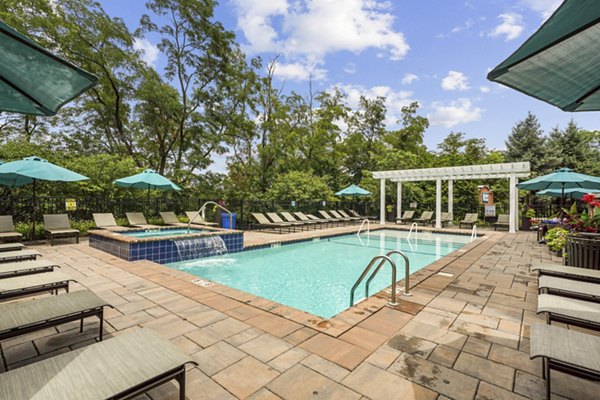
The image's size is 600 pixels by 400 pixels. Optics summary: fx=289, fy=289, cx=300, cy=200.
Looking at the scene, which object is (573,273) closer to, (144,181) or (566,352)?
(566,352)

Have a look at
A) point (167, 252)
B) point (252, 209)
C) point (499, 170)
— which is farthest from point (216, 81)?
point (499, 170)

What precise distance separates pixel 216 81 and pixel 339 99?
Result: 11771 mm

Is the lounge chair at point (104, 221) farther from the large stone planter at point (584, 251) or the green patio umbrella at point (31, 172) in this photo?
the large stone planter at point (584, 251)

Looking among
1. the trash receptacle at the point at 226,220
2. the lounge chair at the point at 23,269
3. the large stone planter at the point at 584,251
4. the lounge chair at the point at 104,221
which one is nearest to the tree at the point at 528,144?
the large stone planter at the point at 584,251

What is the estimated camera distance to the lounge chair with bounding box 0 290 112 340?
2.04 m

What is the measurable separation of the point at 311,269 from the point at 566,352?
17.6ft

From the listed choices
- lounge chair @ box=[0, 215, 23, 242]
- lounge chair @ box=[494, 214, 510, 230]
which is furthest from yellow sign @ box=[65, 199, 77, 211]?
lounge chair @ box=[494, 214, 510, 230]

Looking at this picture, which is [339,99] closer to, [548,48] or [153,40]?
[153,40]

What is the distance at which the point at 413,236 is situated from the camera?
12008 mm

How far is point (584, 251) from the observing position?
418 cm

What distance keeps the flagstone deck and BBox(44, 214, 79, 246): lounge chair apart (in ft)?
14.9

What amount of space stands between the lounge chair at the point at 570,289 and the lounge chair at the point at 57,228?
9643 mm

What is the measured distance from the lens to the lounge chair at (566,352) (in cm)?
160

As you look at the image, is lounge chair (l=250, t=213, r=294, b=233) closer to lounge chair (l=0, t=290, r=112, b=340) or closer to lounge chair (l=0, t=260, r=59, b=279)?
lounge chair (l=0, t=260, r=59, b=279)
